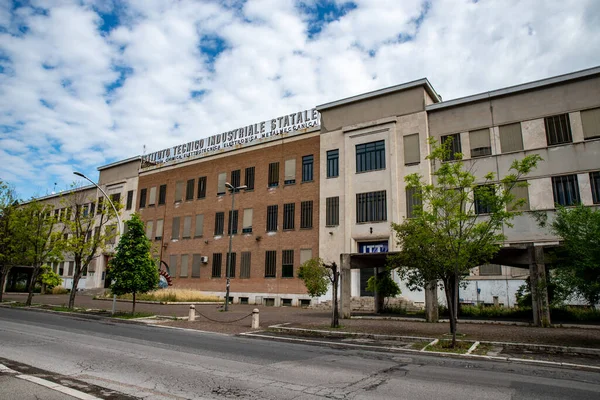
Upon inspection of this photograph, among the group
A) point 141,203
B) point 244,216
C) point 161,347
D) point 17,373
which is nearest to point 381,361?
point 161,347

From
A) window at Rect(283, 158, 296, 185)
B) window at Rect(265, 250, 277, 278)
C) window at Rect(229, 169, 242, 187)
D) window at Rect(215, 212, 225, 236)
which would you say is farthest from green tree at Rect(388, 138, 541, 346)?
window at Rect(215, 212, 225, 236)

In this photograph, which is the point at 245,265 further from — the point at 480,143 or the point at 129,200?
the point at 480,143

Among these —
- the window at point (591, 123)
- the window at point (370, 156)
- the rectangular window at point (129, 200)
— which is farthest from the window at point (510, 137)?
the rectangular window at point (129, 200)

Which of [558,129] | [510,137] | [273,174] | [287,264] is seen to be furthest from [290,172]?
[558,129]

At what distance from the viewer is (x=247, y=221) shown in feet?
127

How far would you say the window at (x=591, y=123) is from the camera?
24594mm

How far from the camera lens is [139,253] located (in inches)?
889

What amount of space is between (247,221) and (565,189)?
2492 centimetres

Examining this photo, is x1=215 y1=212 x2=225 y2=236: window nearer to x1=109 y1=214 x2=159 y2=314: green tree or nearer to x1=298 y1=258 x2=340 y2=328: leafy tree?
x1=109 y1=214 x2=159 y2=314: green tree

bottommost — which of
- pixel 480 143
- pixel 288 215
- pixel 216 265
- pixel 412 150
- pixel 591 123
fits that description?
pixel 216 265

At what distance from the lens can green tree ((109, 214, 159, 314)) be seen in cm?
2198

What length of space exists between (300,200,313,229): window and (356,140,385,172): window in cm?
522

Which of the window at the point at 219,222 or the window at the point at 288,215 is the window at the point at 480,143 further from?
the window at the point at 219,222

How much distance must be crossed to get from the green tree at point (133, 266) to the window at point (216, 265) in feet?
53.4
